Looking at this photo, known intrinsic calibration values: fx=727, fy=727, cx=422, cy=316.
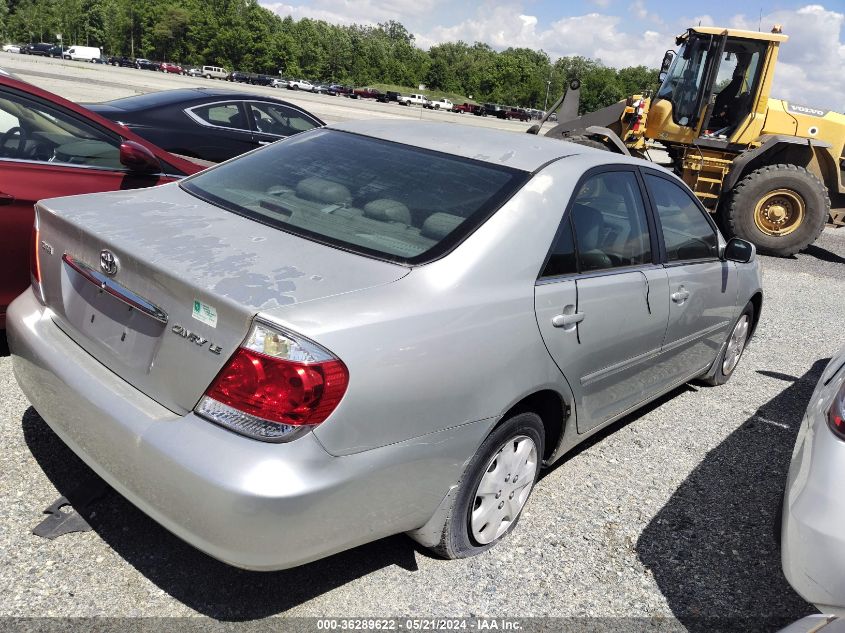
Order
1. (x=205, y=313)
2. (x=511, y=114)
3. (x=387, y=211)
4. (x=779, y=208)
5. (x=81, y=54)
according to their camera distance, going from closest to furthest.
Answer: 1. (x=205, y=313)
2. (x=387, y=211)
3. (x=779, y=208)
4. (x=511, y=114)
5. (x=81, y=54)

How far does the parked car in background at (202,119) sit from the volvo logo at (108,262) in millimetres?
5357

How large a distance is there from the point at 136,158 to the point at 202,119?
13.3ft

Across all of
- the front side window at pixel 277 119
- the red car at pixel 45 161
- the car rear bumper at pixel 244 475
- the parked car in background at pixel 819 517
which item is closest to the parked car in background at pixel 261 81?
the front side window at pixel 277 119

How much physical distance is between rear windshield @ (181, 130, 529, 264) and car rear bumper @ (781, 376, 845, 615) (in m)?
1.38

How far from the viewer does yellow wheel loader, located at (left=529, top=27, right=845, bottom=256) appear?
36.0 ft

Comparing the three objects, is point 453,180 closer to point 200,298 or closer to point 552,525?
point 200,298

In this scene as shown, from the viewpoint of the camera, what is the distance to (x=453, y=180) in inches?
117

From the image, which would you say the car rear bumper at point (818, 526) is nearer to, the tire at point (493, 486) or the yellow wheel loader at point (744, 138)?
the tire at point (493, 486)

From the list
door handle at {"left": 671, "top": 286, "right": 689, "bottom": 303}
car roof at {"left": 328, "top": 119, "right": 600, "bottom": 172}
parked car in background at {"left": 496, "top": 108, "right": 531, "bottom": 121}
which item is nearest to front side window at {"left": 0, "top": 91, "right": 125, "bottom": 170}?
car roof at {"left": 328, "top": 119, "right": 600, "bottom": 172}

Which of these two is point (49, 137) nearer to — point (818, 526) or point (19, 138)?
point (19, 138)

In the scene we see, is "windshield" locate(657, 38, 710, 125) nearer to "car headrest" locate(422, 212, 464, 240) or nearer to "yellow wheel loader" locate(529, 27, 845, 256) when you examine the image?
"yellow wheel loader" locate(529, 27, 845, 256)

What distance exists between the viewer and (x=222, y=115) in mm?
8102

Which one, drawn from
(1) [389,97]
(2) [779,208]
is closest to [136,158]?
(2) [779,208]

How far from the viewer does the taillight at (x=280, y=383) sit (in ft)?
6.59
